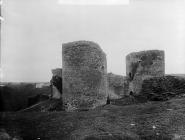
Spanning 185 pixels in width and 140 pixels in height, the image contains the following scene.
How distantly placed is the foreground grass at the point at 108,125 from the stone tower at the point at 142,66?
7.00m

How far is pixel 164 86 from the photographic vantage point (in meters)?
17.5

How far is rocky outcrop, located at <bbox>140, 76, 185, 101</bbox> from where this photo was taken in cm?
1708

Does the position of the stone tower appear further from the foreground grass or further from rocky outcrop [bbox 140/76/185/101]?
the foreground grass

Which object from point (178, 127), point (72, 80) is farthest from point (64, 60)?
point (178, 127)

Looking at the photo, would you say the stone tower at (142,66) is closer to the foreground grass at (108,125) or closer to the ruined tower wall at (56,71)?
the ruined tower wall at (56,71)

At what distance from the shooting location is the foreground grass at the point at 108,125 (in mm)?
9734

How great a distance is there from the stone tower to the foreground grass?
23.0 ft

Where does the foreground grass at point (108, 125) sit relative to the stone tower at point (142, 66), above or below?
below

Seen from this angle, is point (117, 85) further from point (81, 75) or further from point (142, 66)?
point (81, 75)

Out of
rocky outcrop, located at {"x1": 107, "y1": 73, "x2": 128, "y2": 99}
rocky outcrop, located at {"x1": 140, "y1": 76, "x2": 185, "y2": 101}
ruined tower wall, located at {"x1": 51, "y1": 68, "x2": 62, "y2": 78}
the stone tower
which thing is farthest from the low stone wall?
rocky outcrop, located at {"x1": 140, "y1": 76, "x2": 185, "y2": 101}

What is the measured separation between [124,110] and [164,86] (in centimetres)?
479

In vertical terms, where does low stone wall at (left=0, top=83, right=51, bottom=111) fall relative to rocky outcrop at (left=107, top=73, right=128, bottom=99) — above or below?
below

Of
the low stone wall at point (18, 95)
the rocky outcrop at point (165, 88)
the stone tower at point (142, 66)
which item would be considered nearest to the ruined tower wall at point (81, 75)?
the rocky outcrop at point (165, 88)

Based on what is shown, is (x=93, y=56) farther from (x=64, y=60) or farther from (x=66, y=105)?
(x=66, y=105)
